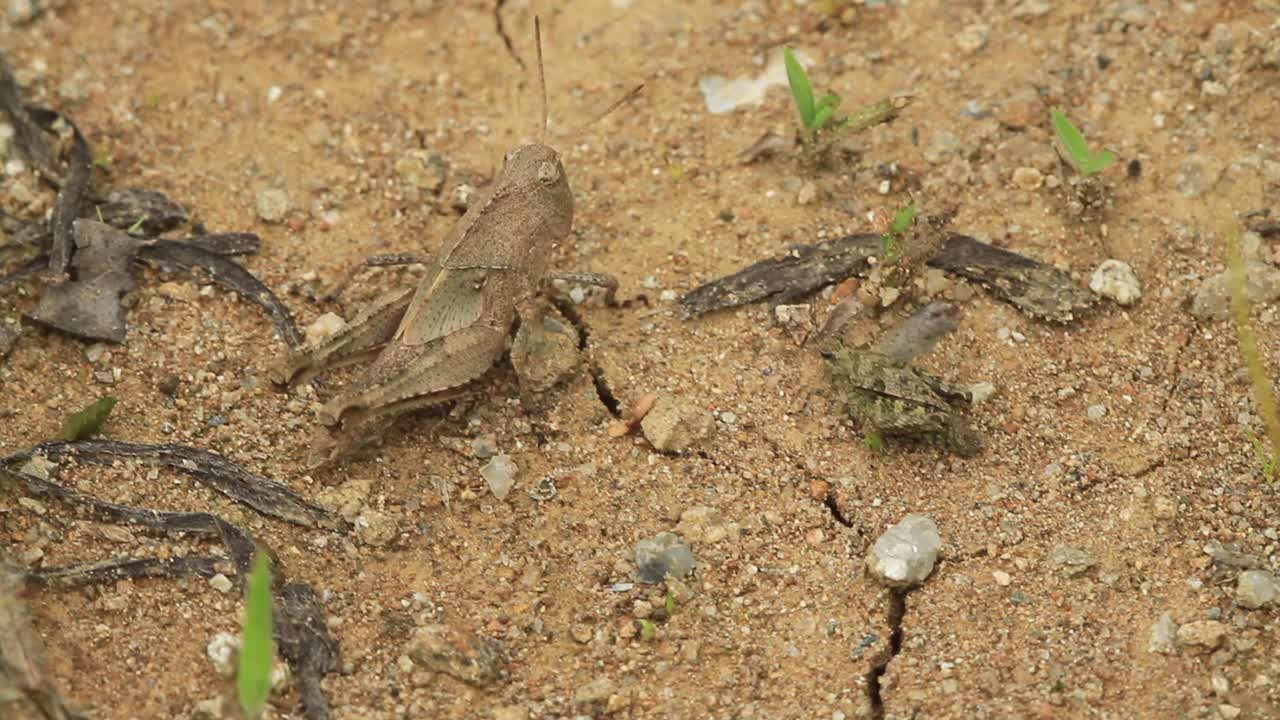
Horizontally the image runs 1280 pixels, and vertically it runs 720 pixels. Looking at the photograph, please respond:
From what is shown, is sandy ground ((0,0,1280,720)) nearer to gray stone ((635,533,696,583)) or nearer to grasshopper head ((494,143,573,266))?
gray stone ((635,533,696,583))

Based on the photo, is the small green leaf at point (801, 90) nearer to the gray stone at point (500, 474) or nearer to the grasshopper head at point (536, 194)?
the grasshopper head at point (536, 194)

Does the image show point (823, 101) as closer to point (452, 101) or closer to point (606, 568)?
point (452, 101)

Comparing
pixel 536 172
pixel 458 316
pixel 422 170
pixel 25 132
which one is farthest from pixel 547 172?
pixel 25 132

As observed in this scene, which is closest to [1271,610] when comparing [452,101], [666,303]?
[666,303]

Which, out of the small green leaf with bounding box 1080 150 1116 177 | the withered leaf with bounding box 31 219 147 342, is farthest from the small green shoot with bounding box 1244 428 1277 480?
the withered leaf with bounding box 31 219 147 342

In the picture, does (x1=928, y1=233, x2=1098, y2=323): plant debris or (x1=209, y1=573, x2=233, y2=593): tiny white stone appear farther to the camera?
(x1=928, y1=233, x2=1098, y2=323): plant debris

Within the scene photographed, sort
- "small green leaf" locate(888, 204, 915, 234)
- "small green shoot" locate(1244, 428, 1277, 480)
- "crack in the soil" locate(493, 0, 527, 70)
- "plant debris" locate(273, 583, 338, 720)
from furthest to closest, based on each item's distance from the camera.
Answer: "crack in the soil" locate(493, 0, 527, 70)
"small green leaf" locate(888, 204, 915, 234)
"small green shoot" locate(1244, 428, 1277, 480)
"plant debris" locate(273, 583, 338, 720)

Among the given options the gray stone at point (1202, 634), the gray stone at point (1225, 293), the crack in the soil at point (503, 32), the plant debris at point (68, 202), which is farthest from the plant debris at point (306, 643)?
the gray stone at point (1225, 293)
